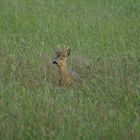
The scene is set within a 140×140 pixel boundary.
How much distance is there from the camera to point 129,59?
720 cm

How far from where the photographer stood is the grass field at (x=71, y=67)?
4.85 meters

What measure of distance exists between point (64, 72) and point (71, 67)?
0.47 m

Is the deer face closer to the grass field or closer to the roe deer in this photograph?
the roe deer

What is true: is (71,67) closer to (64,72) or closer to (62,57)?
(62,57)

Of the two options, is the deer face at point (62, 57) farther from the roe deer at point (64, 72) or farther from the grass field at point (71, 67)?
the grass field at point (71, 67)

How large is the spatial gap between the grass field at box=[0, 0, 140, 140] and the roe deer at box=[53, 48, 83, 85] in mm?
90

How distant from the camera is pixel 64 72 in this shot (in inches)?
268

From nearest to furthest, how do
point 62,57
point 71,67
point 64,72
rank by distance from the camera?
point 64,72
point 62,57
point 71,67

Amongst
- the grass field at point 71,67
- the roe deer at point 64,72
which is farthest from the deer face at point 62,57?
the grass field at point 71,67

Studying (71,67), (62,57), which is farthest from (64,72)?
(71,67)

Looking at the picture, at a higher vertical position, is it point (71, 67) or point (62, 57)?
point (62, 57)

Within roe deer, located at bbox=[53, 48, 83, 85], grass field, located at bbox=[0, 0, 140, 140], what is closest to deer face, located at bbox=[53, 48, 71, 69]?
roe deer, located at bbox=[53, 48, 83, 85]

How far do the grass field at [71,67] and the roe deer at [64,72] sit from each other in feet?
0.29

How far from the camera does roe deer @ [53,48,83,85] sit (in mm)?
Result: 6681
